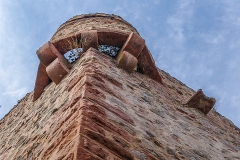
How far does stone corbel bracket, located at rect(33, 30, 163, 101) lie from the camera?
4926mm

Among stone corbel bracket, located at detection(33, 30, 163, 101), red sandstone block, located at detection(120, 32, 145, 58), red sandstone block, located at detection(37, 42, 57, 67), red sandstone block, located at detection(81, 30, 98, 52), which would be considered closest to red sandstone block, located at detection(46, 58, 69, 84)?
stone corbel bracket, located at detection(33, 30, 163, 101)

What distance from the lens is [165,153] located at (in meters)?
2.81

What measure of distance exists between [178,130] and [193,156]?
0.52 metres

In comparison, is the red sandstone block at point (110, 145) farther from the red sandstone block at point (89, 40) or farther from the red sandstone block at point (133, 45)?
the red sandstone block at point (133, 45)

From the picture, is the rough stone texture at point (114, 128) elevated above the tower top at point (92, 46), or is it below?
below

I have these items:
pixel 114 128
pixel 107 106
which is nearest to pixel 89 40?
pixel 107 106

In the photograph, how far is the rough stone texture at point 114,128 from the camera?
2168 millimetres

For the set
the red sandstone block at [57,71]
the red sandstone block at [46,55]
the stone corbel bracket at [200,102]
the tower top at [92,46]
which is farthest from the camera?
the stone corbel bracket at [200,102]

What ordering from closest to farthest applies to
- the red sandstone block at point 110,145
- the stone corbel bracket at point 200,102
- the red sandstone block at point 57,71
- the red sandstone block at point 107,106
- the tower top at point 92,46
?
1. the red sandstone block at point 110,145
2. the red sandstone block at point 107,106
3. the red sandstone block at point 57,71
4. the tower top at point 92,46
5. the stone corbel bracket at point 200,102

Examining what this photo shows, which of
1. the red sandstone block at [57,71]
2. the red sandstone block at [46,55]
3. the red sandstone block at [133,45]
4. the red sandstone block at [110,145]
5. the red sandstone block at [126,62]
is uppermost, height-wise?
the red sandstone block at [133,45]

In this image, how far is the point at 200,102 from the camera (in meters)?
5.81

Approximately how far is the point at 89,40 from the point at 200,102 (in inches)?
78.6

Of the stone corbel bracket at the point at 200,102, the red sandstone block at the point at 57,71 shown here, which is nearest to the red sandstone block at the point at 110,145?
the red sandstone block at the point at 57,71

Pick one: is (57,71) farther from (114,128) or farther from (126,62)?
(114,128)
